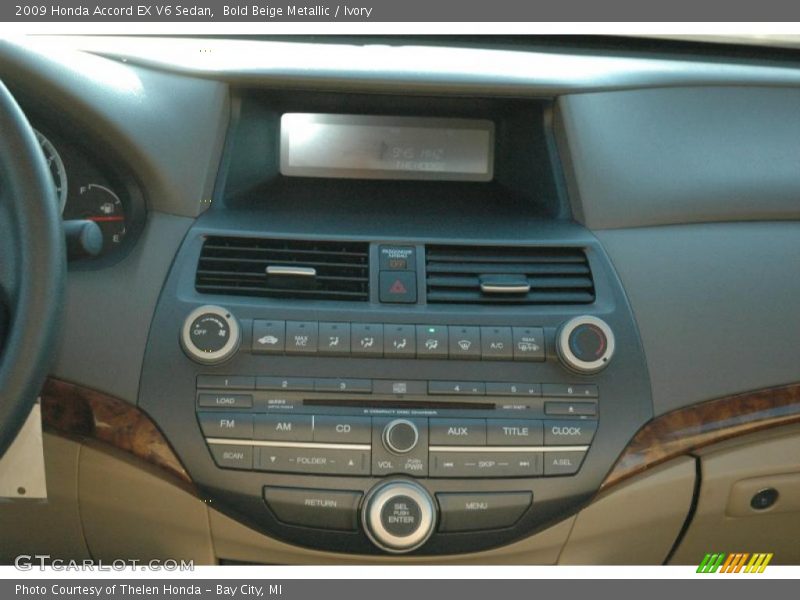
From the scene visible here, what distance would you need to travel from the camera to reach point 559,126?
1.97m

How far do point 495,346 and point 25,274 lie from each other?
80 centimetres

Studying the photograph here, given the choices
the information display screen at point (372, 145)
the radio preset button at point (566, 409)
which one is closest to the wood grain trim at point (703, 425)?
the radio preset button at point (566, 409)

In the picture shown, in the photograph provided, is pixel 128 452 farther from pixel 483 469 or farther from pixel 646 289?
pixel 646 289

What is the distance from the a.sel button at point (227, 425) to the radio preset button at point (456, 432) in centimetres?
32

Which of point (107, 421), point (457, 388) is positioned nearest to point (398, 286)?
point (457, 388)

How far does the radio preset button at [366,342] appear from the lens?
1.71 m

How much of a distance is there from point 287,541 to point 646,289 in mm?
830

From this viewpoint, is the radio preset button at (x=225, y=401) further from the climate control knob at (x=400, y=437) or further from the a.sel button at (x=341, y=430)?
the climate control knob at (x=400, y=437)

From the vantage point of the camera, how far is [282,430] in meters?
1.68

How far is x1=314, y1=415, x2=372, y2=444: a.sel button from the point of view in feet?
5.50

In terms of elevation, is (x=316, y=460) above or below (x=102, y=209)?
below

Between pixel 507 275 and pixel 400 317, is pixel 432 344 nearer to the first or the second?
pixel 400 317

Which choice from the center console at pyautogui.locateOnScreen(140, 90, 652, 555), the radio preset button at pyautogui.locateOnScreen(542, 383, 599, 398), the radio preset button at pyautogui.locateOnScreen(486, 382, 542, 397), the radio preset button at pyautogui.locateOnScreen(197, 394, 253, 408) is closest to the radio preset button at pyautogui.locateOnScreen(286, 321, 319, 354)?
the center console at pyautogui.locateOnScreen(140, 90, 652, 555)

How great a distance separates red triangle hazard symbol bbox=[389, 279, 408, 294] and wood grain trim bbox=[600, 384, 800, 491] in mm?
505
